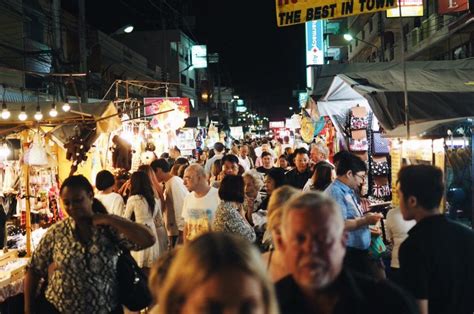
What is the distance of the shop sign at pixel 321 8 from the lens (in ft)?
24.3

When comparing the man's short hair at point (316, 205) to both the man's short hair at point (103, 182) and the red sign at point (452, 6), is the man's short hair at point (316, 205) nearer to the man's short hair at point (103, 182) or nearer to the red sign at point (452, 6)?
the man's short hair at point (103, 182)

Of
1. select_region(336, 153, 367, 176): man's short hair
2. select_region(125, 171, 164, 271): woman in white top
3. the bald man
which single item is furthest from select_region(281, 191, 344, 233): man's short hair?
select_region(125, 171, 164, 271): woman in white top

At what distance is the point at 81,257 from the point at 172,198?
4.71m

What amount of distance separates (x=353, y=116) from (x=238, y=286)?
9.50 meters

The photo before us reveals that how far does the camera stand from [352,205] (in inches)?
224

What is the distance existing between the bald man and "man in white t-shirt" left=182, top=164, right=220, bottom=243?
4.13 metres

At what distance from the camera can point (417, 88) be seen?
8328 millimetres

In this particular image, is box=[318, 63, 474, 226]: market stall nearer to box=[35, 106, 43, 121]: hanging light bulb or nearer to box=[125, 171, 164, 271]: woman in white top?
box=[125, 171, 164, 271]: woman in white top

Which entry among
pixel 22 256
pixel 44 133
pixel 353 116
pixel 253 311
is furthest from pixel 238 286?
pixel 353 116

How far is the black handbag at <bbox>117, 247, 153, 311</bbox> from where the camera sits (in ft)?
14.3

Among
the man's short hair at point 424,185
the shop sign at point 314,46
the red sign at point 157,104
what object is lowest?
the man's short hair at point 424,185

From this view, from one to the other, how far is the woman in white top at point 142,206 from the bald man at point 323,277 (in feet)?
15.7

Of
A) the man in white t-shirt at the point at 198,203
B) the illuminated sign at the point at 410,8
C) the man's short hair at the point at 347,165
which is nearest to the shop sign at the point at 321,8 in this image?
the man's short hair at the point at 347,165

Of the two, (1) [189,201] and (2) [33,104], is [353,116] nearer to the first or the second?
(1) [189,201]
